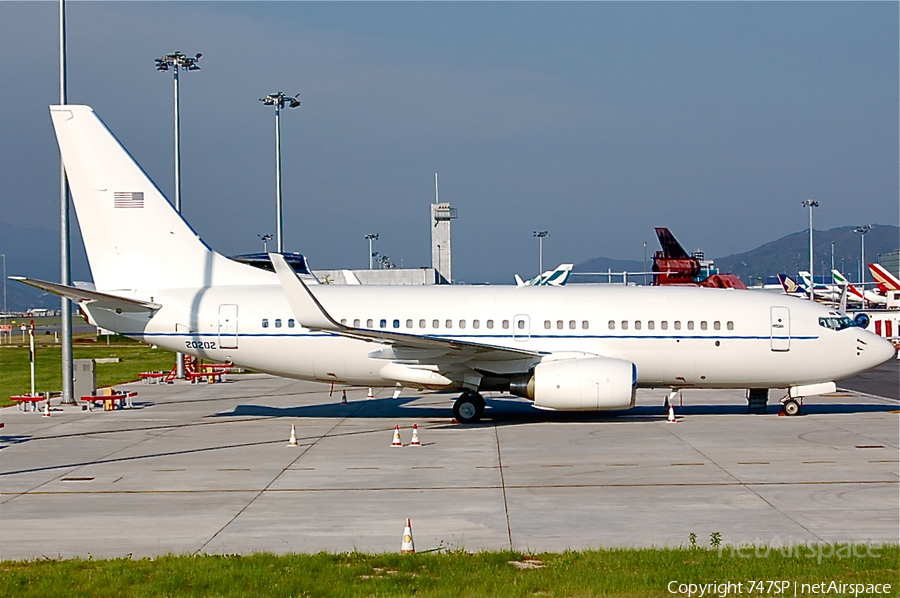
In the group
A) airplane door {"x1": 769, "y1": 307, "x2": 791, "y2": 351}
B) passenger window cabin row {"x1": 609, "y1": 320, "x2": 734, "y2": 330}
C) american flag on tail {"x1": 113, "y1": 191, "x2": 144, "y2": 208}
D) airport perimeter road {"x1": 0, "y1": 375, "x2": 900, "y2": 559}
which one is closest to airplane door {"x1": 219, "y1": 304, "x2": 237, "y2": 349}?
airport perimeter road {"x1": 0, "y1": 375, "x2": 900, "y2": 559}

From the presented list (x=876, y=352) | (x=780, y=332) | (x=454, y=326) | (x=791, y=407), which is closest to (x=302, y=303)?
(x=454, y=326)

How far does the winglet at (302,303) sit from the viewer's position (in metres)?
20.5

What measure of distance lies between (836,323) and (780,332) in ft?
5.28

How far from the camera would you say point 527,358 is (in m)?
23.4

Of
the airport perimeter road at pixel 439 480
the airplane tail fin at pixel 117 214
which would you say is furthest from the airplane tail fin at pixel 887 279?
the airplane tail fin at pixel 117 214

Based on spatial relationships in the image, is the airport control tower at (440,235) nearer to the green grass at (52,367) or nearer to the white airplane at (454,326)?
the green grass at (52,367)

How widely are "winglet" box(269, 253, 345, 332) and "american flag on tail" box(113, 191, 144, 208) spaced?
20.9ft

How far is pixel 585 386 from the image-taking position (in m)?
22.2

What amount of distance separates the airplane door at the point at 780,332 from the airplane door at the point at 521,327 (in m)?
6.13

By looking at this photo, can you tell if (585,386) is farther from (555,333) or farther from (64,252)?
(64,252)

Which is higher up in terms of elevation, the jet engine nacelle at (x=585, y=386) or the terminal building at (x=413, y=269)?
the terminal building at (x=413, y=269)

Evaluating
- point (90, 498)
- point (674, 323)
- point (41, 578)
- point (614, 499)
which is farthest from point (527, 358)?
point (41, 578)

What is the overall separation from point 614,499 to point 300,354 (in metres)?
11.6

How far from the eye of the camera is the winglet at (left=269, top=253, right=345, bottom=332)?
2053 centimetres
